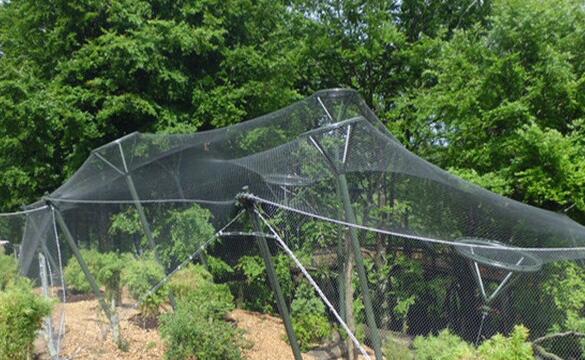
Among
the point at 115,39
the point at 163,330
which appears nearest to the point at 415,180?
the point at 163,330

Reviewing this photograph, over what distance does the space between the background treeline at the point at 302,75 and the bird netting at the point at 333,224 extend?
6.19ft

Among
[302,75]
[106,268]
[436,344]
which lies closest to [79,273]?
[106,268]

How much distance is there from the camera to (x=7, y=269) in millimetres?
6355

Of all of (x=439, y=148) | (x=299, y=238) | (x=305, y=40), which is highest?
(x=305, y=40)

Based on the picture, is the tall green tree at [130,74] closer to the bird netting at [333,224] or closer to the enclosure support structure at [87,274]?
the bird netting at [333,224]

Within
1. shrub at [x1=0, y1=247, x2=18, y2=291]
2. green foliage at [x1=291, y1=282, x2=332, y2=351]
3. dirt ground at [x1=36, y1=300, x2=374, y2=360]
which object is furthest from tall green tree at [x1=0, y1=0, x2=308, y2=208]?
green foliage at [x1=291, y1=282, x2=332, y2=351]

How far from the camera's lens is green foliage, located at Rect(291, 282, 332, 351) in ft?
15.8

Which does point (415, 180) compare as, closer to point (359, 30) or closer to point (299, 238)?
point (299, 238)

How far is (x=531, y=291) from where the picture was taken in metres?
2.93

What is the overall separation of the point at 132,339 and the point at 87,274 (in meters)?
0.90

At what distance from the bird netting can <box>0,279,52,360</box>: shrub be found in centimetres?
61

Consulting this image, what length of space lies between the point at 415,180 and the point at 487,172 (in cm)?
276

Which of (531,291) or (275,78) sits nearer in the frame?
(531,291)

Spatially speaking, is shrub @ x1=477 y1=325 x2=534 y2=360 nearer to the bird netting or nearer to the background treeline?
the bird netting
